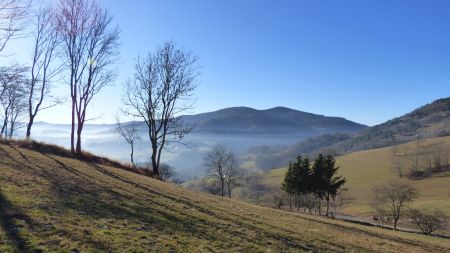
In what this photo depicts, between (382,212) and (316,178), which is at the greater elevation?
(316,178)

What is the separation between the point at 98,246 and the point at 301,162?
7084cm

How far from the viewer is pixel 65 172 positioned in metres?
21.8

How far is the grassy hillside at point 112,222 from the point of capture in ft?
36.9

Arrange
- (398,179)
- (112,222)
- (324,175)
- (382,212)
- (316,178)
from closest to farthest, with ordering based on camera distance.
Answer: (112,222) < (324,175) < (316,178) < (382,212) < (398,179)

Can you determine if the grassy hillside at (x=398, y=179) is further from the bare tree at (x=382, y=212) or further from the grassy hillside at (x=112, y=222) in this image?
the grassy hillside at (x=112, y=222)

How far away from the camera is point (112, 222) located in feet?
44.5

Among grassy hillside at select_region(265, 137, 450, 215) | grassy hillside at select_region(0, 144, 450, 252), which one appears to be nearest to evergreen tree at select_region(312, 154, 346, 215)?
grassy hillside at select_region(0, 144, 450, 252)

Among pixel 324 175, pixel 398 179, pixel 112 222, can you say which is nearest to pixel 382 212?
pixel 324 175

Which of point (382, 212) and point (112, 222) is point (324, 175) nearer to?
point (382, 212)

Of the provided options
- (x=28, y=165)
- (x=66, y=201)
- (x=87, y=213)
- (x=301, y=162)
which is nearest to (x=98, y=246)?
(x=87, y=213)

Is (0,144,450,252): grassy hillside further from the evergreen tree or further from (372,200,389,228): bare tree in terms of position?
(372,200,389,228): bare tree

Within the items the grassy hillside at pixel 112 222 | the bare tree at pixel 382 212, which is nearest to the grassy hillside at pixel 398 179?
the bare tree at pixel 382 212

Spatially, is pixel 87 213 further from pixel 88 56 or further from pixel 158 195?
pixel 88 56

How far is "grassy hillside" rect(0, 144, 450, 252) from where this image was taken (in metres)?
11.2
